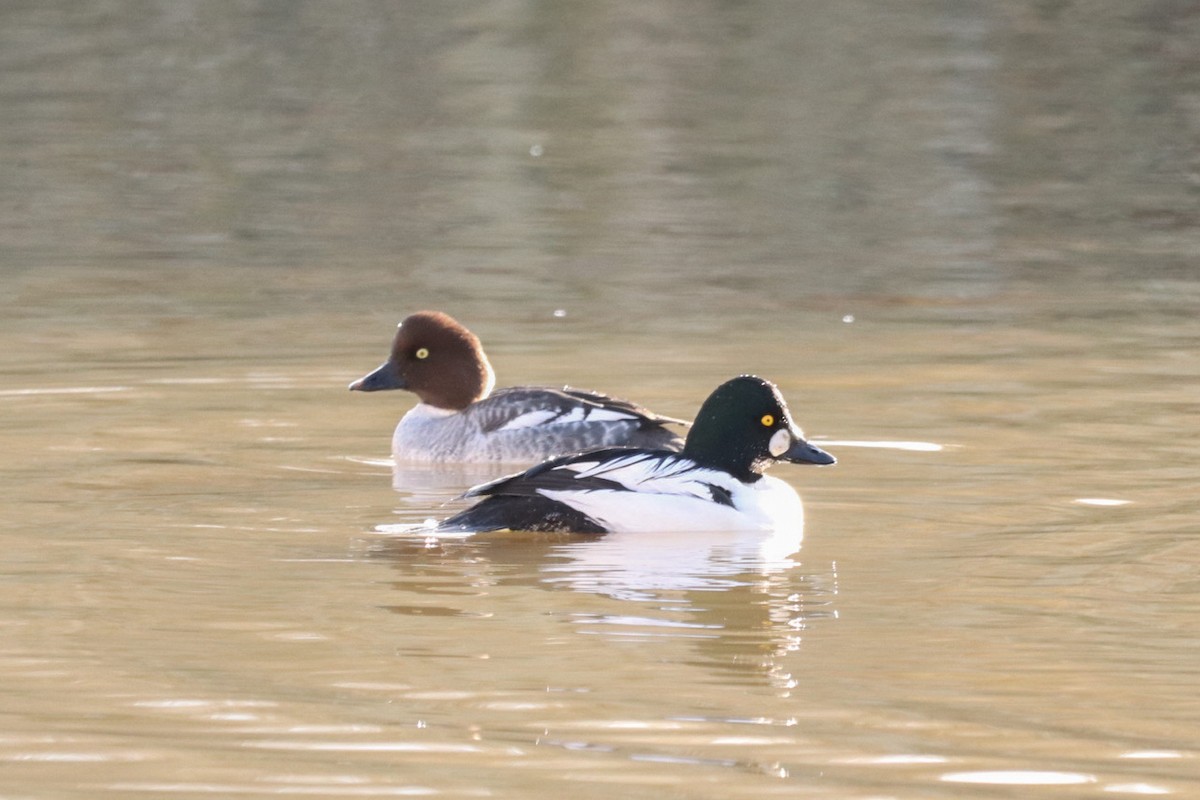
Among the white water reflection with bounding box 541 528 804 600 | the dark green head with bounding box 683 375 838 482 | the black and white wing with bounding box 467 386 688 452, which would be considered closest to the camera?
the white water reflection with bounding box 541 528 804 600

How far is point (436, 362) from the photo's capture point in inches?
485

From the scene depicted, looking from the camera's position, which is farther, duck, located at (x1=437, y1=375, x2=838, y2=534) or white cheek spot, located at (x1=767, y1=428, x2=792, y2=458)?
white cheek spot, located at (x1=767, y1=428, x2=792, y2=458)

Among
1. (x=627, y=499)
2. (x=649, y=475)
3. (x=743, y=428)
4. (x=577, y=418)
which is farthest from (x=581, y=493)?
(x=577, y=418)

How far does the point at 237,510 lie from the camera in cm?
938

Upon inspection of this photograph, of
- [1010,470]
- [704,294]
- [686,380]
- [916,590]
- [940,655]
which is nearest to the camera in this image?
[940,655]

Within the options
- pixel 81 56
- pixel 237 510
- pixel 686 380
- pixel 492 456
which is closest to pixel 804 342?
pixel 686 380

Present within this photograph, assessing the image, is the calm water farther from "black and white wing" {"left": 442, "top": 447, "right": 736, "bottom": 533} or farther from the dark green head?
the dark green head

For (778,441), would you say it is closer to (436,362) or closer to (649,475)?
(649,475)

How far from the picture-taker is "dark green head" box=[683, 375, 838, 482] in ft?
30.7

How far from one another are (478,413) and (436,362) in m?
0.83

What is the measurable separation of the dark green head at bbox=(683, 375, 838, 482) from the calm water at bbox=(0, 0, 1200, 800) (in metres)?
0.42

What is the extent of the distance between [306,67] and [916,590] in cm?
2520

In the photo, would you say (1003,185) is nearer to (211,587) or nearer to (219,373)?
(219,373)

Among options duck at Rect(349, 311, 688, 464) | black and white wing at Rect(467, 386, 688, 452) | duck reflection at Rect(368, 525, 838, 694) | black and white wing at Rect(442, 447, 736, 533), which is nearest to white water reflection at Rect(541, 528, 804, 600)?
duck reflection at Rect(368, 525, 838, 694)
